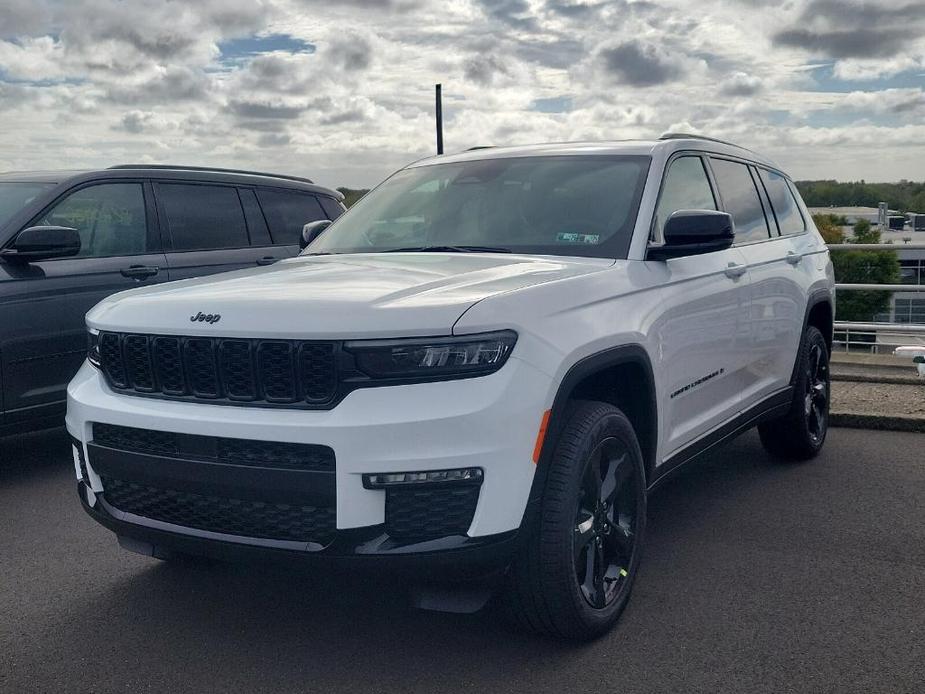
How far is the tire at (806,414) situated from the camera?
6.23m

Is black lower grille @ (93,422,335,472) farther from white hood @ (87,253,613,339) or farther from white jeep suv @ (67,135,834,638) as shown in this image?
white hood @ (87,253,613,339)

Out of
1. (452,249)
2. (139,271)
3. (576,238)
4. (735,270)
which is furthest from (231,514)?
(139,271)

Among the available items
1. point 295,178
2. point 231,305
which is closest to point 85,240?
point 295,178

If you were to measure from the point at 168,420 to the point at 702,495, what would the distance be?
10.9 ft

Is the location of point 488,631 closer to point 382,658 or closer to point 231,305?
point 382,658

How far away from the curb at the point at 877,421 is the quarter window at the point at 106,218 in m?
4.97

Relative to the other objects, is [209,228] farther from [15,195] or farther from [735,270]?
[735,270]

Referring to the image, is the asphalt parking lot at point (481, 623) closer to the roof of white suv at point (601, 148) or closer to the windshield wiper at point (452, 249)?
the windshield wiper at point (452, 249)

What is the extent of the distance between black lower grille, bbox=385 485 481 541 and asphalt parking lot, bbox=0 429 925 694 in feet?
0.96

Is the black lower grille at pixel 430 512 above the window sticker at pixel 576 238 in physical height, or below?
below

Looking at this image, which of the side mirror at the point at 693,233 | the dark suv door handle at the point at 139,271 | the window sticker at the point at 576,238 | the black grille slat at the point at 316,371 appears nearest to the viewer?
the black grille slat at the point at 316,371

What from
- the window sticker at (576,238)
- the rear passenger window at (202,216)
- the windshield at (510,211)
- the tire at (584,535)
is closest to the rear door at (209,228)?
the rear passenger window at (202,216)

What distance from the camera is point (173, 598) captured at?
4168mm

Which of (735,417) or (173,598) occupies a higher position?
(735,417)
